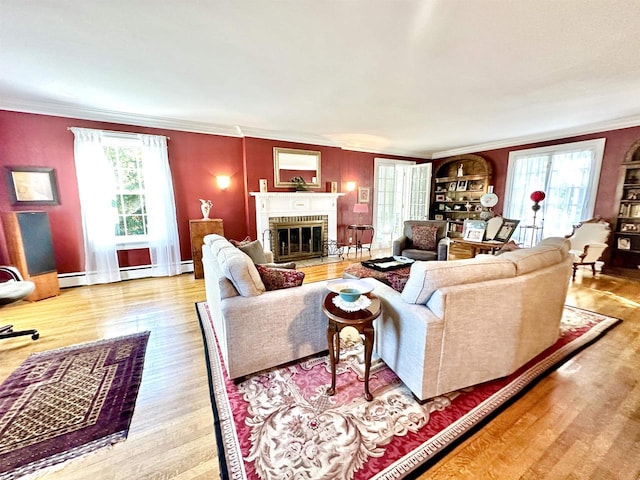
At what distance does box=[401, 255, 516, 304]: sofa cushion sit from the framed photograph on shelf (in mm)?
4503

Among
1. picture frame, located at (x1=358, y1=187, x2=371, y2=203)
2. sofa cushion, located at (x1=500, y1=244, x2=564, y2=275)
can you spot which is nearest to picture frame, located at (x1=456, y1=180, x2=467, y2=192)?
picture frame, located at (x1=358, y1=187, x2=371, y2=203)

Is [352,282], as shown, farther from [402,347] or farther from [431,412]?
[431,412]

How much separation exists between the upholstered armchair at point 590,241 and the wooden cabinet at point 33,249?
7.71 m

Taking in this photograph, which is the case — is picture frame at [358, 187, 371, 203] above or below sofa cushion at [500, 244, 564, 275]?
above

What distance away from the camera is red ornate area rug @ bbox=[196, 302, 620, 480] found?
125 cm

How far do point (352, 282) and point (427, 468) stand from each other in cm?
105

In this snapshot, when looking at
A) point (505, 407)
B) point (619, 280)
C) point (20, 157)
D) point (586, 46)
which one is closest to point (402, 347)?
point (505, 407)

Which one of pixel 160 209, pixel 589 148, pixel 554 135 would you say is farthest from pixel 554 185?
pixel 160 209

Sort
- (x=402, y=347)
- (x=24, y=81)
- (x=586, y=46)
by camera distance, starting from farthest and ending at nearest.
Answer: (x=24, y=81)
(x=586, y=46)
(x=402, y=347)

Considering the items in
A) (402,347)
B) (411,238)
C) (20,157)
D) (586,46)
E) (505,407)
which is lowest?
(505,407)

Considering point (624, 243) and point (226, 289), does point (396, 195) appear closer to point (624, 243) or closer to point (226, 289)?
point (624, 243)

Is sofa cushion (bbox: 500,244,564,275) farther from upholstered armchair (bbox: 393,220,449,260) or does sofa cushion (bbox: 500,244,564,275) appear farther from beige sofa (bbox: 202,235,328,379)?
upholstered armchair (bbox: 393,220,449,260)

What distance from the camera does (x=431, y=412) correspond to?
5.10 feet

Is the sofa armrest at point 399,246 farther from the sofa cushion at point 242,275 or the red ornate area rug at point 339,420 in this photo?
the sofa cushion at point 242,275
